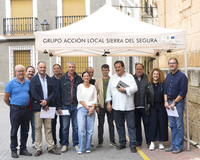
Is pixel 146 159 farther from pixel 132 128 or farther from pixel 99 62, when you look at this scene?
pixel 99 62

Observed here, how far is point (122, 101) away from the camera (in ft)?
19.2

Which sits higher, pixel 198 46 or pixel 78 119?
pixel 198 46

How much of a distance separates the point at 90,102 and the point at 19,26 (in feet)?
49.9

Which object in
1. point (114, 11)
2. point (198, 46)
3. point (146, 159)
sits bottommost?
point (146, 159)

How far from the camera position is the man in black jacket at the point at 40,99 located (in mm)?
5594

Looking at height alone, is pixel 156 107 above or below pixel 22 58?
below

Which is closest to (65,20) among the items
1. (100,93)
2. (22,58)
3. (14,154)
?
(22,58)

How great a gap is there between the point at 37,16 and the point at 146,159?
15.9 metres

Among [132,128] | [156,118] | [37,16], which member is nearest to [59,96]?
[132,128]

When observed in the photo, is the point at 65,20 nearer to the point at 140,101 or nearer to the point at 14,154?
the point at 140,101

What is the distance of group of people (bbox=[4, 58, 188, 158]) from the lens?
18.3 feet

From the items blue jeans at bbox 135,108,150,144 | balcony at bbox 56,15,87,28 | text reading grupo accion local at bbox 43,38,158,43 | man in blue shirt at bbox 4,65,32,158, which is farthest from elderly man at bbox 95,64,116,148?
balcony at bbox 56,15,87,28

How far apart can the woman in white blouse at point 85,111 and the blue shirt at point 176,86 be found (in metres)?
1.56

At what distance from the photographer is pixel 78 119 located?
19.0 ft
